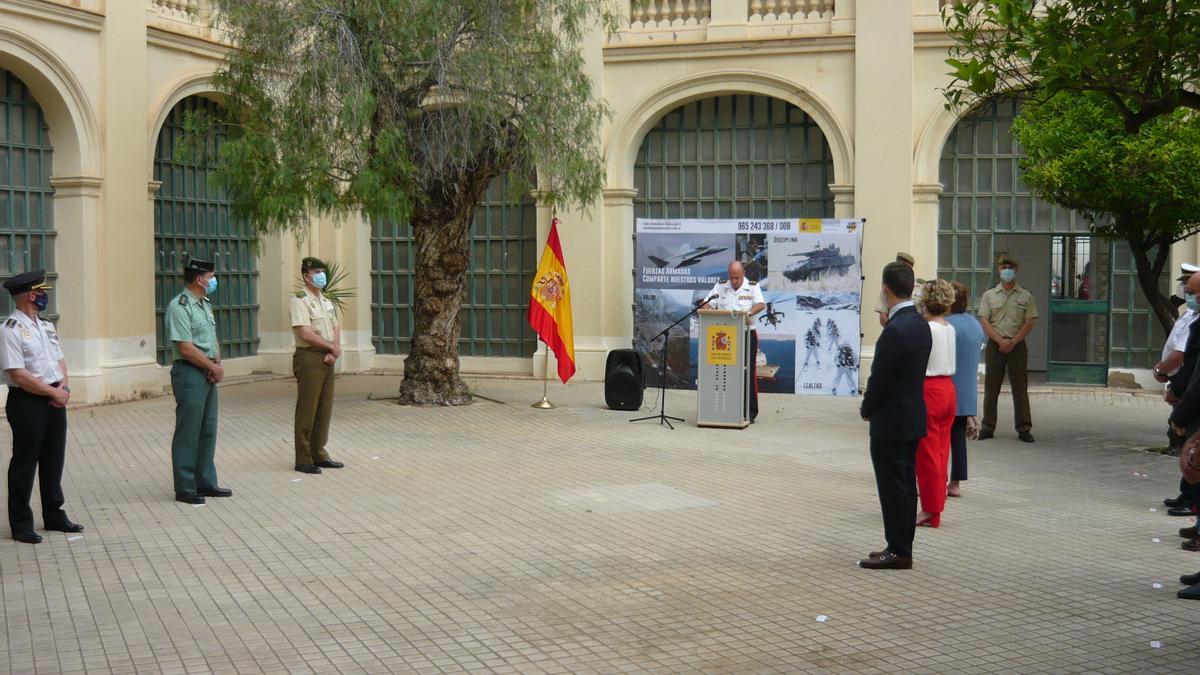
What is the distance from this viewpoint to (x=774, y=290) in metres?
16.6

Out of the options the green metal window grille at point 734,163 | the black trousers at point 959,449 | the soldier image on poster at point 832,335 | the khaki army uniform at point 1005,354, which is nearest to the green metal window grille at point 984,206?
the green metal window grille at point 734,163

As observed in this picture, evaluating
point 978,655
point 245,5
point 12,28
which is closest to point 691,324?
point 245,5

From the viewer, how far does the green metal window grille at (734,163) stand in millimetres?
18453

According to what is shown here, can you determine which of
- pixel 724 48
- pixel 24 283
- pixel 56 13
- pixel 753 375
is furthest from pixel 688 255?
pixel 24 283

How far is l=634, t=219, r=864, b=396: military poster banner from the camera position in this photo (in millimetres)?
16234

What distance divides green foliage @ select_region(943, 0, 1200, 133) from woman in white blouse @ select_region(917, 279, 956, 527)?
172 cm

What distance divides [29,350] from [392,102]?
6.92 m

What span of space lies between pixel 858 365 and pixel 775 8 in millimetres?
5485

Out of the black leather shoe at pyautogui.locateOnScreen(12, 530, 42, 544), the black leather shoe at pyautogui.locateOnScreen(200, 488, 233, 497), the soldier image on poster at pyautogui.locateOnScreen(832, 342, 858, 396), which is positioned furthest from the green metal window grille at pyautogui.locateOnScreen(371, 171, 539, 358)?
the black leather shoe at pyautogui.locateOnScreen(12, 530, 42, 544)

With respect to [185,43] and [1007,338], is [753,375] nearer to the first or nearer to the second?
[1007,338]

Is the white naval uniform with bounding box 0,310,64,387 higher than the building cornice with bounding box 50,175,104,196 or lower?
lower

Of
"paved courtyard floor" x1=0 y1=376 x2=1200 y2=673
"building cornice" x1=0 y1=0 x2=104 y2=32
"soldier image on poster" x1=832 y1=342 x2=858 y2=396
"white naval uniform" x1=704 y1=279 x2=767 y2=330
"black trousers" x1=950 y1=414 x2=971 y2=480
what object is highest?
"building cornice" x1=0 y1=0 x2=104 y2=32

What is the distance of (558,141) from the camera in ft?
48.3

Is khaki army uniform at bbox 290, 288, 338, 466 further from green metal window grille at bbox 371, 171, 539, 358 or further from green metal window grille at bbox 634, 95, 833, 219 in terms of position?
green metal window grille at bbox 634, 95, 833, 219
